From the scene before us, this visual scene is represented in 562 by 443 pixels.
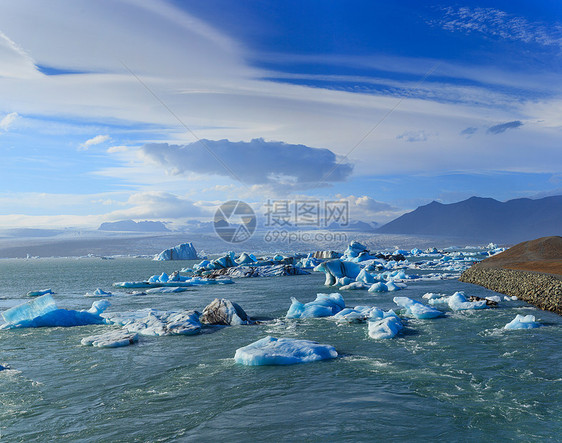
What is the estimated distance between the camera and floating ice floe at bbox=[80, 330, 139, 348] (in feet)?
47.8

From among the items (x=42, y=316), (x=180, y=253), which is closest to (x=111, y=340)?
(x=42, y=316)

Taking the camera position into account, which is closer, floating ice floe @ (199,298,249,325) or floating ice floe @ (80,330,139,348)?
floating ice floe @ (80,330,139,348)

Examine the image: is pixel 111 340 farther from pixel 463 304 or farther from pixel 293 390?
pixel 463 304

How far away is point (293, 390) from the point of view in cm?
973

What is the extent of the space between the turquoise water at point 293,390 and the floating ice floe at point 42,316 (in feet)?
7.40

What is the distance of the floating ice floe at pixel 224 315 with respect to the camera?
18.4 m

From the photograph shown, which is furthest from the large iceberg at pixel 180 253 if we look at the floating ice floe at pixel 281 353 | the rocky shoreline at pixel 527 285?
the floating ice floe at pixel 281 353

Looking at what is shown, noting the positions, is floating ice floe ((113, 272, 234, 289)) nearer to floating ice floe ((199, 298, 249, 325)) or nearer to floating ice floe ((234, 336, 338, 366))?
floating ice floe ((199, 298, 249, 325))

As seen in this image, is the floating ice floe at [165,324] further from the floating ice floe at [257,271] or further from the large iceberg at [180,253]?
the large iceberg at [180,253]

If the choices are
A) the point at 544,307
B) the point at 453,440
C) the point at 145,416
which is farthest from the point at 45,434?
the point at 544,307

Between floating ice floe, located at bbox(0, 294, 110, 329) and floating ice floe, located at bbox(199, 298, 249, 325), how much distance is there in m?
5.14

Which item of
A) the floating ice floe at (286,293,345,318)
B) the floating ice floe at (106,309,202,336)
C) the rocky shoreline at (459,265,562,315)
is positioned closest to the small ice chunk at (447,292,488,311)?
the rocky shoreline at (459,265,562,315)

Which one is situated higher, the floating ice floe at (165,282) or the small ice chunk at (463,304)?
the small ice chunk at (463,304)

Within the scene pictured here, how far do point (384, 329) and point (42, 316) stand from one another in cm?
1480
